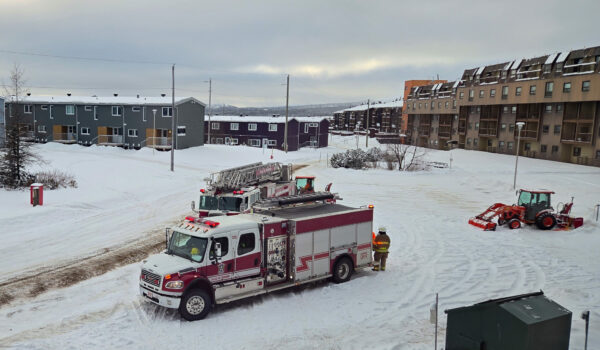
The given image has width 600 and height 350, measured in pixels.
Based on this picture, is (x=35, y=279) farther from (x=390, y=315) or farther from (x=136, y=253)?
(x=390, y=315)

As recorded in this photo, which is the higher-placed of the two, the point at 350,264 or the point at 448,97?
the point at 448,97

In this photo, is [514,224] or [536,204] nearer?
[514,224]

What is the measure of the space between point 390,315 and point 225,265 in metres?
4.86

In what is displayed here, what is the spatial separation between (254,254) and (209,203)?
7395mm

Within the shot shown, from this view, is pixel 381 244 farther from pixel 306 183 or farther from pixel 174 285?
pixel 306 183

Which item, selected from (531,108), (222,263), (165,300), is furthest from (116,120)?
(531,108)

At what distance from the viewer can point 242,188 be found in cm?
2098

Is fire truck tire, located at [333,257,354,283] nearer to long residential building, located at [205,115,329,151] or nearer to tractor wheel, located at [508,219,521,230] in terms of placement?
tractor wheel, located at [508,219,521,230]

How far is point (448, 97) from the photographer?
260ft

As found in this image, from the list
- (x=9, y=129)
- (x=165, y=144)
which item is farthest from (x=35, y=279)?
(x=165, y=144)

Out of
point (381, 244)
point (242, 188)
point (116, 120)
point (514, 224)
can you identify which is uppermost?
point (116, 120)

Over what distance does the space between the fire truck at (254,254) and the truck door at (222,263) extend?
3 cm

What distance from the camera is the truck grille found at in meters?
11.8

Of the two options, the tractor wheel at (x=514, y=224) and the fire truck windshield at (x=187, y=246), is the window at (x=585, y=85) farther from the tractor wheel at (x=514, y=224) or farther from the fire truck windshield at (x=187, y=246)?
the fire truck windshield at (x=187, y=246)
